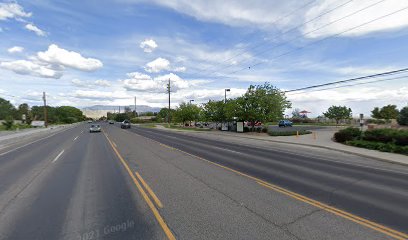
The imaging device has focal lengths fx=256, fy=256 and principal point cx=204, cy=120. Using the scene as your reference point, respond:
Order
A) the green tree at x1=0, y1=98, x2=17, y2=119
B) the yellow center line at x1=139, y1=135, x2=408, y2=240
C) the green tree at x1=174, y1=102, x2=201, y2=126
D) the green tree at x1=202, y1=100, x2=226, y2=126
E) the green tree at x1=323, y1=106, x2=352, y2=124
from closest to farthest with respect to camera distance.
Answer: the yellow center line at x1=139, y1=135, x2=408, y2=240 → the green tree at x1=202, y1=100, x2=226, y2=126 → the green tree at x1=174, y1=102, x2=201, y2=126 → the green tree at x1=323, y1=106, x2=352, y2=124 → the green tree at x1=0, y1=98, x2=17, y2=119

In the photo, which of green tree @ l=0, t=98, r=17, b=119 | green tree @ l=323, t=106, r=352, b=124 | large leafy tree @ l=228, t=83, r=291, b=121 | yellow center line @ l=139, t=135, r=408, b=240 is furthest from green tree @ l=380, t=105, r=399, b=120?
green tree @ l=0, t=98, r=17, b=119

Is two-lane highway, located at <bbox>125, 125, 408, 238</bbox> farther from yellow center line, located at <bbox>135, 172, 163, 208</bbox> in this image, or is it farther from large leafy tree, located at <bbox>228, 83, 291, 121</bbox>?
large leafy tree, located at <bbox>228, 83, 291, 121</bbox>

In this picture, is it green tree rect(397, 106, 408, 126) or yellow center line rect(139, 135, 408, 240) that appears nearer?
yellow center line rect(139, 135, 408, 240)

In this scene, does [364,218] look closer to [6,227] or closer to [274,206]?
[274,206]

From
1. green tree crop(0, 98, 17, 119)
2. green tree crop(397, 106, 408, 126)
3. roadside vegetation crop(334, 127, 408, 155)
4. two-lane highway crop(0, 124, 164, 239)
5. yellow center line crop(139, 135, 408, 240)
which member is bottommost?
yellow center line crop(139, 135, 408, 240)

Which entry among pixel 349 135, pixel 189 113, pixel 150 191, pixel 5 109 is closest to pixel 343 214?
pixel 150 191

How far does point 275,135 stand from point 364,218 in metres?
26.4

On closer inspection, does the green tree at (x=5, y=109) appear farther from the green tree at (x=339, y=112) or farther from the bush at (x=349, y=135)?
the bush at (x=349, y=135)

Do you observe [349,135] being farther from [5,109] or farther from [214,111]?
[5,109]

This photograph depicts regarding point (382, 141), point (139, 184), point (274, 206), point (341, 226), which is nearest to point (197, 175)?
point (139, 184)

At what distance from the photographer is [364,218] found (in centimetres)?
530

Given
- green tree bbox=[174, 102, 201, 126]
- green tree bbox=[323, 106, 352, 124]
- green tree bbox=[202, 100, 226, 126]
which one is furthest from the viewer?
green tree bbox=[323, 106, 352, 124]

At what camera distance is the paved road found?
4.65 metres

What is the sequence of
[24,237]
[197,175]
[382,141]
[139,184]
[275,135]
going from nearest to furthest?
1. [24,237]
2. [139,184]
3. [197,175]
4. [382,141]
5. [275,135]
